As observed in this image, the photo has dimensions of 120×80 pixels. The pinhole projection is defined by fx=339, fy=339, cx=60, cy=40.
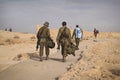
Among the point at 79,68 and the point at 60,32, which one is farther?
the point at 60,32

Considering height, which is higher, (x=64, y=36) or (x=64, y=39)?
(x=64, y=36)

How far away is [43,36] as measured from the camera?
17.8m

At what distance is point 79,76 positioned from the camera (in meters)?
10.8

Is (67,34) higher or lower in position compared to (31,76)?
higher

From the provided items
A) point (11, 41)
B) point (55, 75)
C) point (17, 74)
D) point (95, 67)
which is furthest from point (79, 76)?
point (11, 41)

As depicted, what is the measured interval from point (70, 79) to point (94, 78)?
2.84 feet

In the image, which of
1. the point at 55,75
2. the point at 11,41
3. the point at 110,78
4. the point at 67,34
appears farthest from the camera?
the point at 11,41

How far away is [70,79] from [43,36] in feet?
24.2

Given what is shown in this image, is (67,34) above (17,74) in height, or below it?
above

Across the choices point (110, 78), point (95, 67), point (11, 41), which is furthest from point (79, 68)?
point (11, 41)

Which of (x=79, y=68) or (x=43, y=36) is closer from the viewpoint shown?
(x=79, y=68)

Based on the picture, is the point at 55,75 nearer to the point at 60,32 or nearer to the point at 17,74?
the point at 17,74

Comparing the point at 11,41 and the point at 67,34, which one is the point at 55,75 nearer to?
the point at 67,34

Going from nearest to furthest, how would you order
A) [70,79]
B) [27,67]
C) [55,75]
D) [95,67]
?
[70,79] < [95,67] < [55,75] < [27,67]
